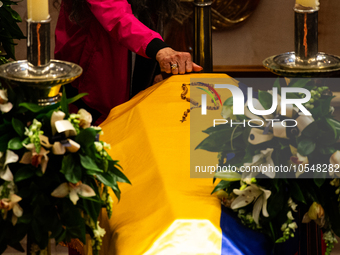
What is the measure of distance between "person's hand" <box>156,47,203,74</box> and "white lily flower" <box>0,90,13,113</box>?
76cm

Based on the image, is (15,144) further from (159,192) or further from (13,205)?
(159,192)

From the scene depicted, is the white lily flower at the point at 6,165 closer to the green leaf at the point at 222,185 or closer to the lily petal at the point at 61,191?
the lily petal at the point at 61,191

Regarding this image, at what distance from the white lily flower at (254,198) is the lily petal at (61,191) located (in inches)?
11.6

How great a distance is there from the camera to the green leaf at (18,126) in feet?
2.86

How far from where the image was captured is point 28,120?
0.91 metres

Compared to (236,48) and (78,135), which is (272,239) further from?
(236,48)

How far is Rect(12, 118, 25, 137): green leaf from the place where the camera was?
872 millimetres

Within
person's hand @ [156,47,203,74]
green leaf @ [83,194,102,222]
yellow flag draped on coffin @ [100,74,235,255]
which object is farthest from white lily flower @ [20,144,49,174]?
person's hand @ [156,47,203,74]

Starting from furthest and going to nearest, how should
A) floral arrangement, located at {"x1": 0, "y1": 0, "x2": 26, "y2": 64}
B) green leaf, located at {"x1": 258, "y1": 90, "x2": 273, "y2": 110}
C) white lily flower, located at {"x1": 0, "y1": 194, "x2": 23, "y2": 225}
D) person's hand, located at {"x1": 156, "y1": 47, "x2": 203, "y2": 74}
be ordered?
floral arrangement, located at {"x1": 0, "y1": 0, "x2": 26, "y2": 64} → person's hand, located at {"x1": 156, "y1": 47, "x2": 203, "y2": 74} → green leaf, located at {"x1": 258, "y1": 90, "x2": 273, "y2": 110} → white lily flower, located at {"x1": 0, "y1": 194, "x2": 23, "y2": 225}

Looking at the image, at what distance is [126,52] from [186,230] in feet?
3.72

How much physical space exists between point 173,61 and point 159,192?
64 cm

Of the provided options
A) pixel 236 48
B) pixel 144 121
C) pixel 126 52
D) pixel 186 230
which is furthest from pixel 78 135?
pixel 236 48

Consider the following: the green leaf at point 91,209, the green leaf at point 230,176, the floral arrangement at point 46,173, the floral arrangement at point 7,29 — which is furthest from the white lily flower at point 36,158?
the floral arrangement at point 7,29

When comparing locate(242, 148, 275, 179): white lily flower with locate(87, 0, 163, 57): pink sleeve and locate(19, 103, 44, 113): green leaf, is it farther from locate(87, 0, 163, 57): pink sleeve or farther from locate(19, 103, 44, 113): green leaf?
locate(87, 0, 163, 57): pink sleeve
